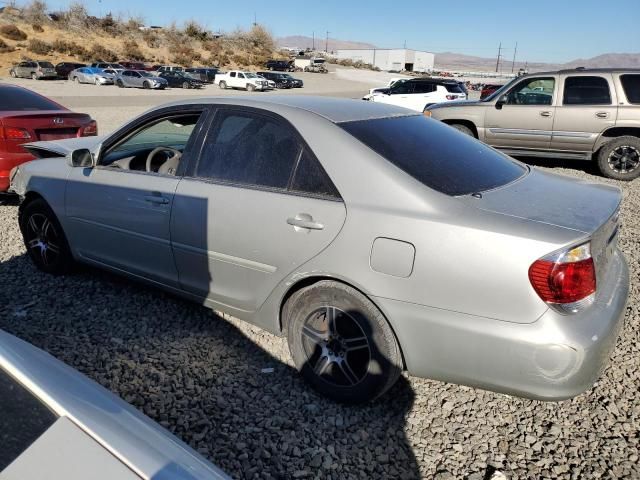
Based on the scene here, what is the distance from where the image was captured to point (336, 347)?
2.75 meters

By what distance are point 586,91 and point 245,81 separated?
34.0m

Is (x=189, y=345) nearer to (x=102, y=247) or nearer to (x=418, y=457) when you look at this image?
(x=102, y=247)

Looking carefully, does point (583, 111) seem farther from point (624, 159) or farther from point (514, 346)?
point (514, 346)

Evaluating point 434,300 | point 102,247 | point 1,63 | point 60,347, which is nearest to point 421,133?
point 434,300

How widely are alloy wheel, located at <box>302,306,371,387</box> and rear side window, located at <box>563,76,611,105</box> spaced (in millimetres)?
7881

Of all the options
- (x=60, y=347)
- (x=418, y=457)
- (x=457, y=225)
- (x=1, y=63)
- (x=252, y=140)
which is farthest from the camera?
(x=1, y=63)

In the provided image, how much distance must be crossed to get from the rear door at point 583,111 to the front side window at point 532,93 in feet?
0.79

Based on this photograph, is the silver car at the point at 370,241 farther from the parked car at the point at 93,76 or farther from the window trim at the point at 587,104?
the parked car at the point at 93,76

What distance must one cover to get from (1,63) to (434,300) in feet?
173

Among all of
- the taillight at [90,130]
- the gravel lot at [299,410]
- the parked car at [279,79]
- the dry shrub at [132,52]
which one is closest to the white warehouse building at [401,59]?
the dry shrub at [132,52]

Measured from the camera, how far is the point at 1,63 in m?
43.9

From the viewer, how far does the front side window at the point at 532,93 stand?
8.97 meters

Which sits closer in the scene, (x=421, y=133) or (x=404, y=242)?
(x=404, y=242)

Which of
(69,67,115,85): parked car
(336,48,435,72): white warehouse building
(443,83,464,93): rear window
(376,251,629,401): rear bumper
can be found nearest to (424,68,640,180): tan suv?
(376,251,629,401): rear bumper
